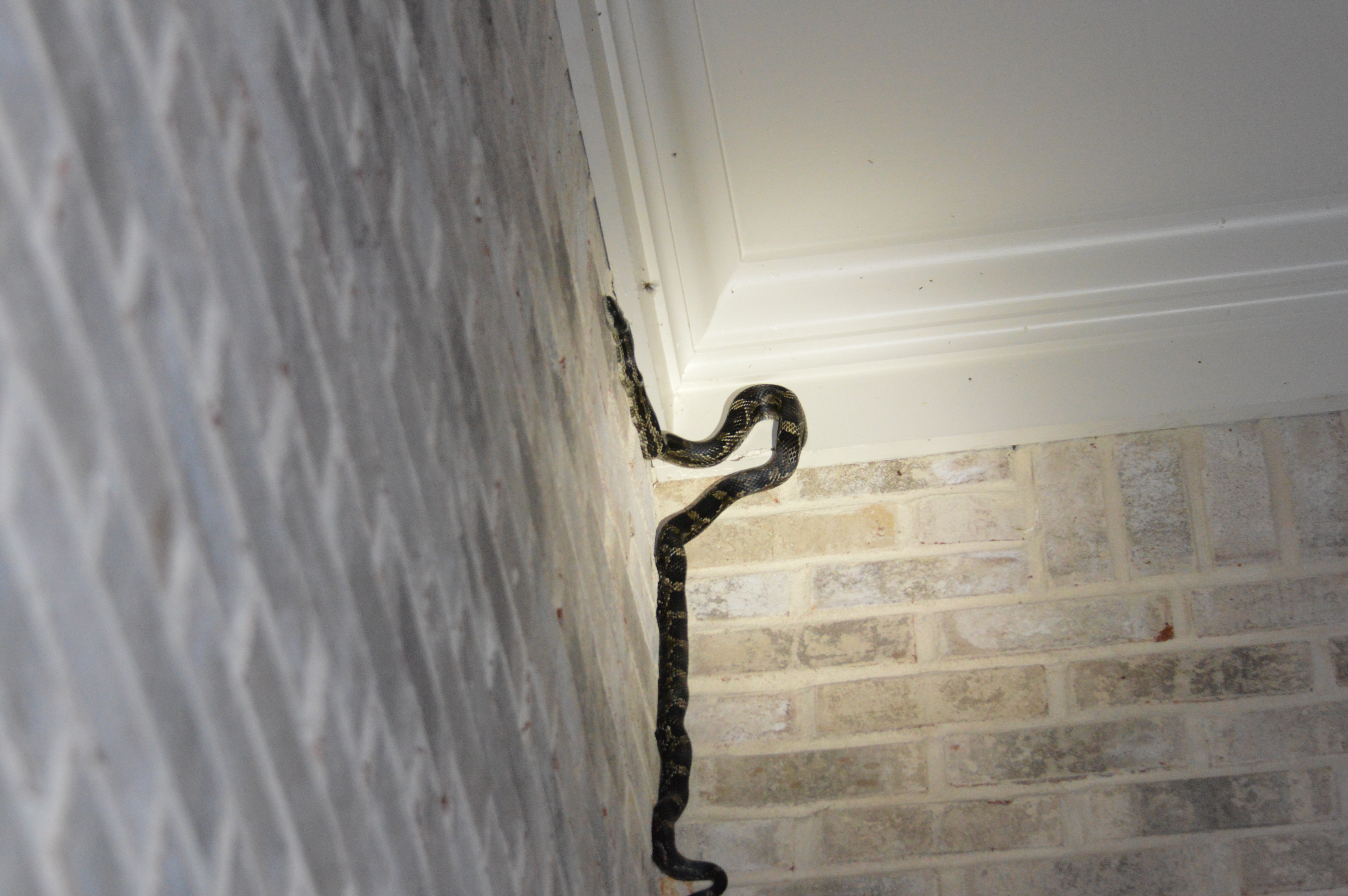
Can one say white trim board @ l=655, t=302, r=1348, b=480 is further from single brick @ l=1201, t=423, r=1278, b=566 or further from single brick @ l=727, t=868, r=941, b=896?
single brick @ l=727, t=868, r=941, b=896

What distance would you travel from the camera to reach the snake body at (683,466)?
2771mm

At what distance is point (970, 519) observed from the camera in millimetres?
2912

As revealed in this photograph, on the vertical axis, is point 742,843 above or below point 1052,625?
below

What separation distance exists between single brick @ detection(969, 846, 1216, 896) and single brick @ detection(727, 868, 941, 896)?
108mm

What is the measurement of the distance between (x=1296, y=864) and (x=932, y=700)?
0.91 m

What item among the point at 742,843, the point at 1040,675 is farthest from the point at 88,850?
the point at 1040,675

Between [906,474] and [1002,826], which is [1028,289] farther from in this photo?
[1002,826]

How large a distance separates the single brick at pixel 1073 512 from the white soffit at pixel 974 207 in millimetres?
69

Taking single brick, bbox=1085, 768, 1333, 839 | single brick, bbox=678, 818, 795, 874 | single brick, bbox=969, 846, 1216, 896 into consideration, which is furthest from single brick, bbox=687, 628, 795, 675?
single brick, bbox=1085, 768, 1333, 839

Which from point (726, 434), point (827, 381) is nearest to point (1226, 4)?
point (827, 381)

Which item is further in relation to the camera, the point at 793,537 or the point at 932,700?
the point at 793,537

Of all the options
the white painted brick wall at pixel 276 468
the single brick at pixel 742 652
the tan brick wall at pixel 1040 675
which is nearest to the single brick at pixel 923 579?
the tan brick wall at pixel 1040 675

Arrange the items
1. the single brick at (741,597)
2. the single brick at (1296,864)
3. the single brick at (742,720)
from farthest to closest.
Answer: the single brick at (741,597) < the single brick at (742,720) < the single brick at (1296,864)

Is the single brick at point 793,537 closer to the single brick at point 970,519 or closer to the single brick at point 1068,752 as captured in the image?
the single brick at point 970,519
